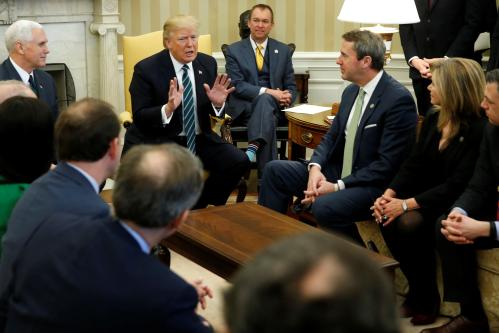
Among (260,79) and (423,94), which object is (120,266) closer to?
(423,94)

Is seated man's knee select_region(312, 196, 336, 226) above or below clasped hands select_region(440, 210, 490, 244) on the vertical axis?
below

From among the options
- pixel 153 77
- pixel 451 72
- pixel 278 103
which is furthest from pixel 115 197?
pixel 278 103

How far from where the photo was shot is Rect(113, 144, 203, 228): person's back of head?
5.88 ft

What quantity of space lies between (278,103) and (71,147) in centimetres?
329

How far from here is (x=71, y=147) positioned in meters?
2.15

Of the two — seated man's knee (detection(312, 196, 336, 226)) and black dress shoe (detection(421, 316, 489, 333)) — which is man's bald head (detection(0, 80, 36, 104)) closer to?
seated man's knee (detection(312, 196, 336, 226))

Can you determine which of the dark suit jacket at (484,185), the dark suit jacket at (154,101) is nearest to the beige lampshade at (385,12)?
the dark suit jacket at (154,101)

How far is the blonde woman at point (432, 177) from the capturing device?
343cm

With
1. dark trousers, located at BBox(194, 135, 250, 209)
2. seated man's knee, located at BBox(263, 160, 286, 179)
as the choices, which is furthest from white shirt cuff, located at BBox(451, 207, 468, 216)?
dark trousers, located at BBox(194, 135, 250, 209)

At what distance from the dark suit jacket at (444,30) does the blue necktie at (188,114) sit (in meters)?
1.50

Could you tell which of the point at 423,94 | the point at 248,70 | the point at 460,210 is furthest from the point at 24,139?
the point at 423,94

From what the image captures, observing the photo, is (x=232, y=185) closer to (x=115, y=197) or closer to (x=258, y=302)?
(x=115, y=197)

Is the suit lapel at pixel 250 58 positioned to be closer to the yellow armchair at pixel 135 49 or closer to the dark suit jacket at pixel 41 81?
the yellow armchair at pixel 135 49

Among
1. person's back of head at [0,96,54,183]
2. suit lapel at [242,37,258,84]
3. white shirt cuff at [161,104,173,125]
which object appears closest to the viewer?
person's back of head at [0,96,54,183]
